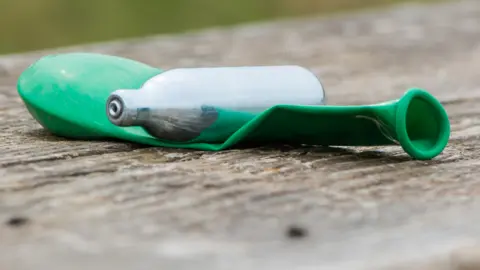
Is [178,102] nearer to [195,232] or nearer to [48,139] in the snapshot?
[48,139]

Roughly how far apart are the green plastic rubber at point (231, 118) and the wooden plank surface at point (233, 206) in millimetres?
20

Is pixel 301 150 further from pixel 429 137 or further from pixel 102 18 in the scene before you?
pixel 102 18

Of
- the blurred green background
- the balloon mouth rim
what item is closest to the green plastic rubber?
the balloon mouth rim

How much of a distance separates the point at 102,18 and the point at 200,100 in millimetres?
2430

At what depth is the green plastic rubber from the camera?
0.93 m

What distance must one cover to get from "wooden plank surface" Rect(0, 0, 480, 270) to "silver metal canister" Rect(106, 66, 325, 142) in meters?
0.03

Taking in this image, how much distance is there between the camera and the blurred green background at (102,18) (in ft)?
10.7

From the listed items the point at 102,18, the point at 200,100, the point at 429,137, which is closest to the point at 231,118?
the point at 200,100

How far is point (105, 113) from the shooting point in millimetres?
1063

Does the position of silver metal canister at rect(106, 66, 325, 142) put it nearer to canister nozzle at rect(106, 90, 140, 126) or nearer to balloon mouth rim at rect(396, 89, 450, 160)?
canister nozzle at rect(106, 90, 140, 126)

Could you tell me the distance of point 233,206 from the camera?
0.73 meters

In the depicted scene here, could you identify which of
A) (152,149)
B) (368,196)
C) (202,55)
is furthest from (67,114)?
(202,55)

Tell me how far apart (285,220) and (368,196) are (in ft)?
0.39

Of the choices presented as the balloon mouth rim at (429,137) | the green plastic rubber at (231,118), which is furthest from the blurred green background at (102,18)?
the balloon mouth rim at (429,137)
